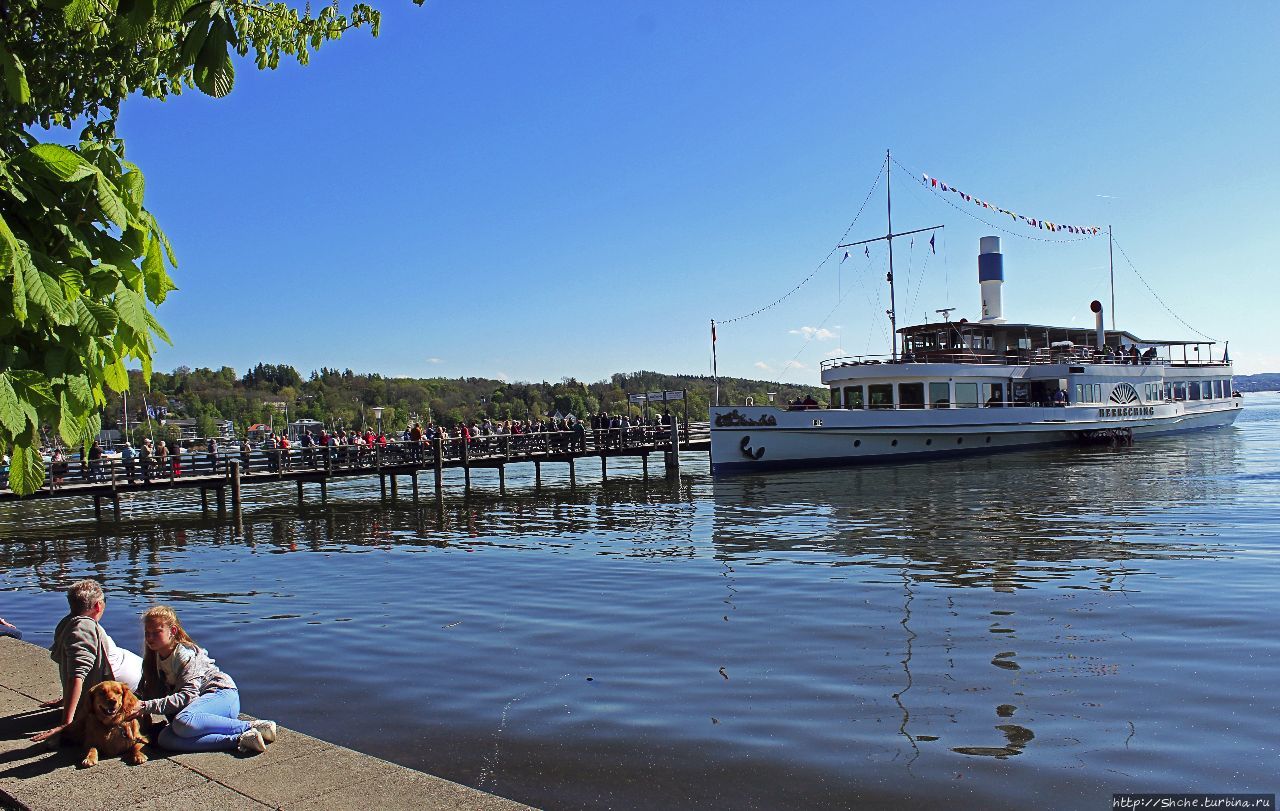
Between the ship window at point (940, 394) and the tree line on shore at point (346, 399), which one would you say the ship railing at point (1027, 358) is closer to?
the ship window at point (940, 394)

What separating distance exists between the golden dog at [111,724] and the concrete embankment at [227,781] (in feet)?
0.29

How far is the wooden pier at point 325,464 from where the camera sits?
28.8 meters

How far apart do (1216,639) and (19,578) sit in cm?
1915

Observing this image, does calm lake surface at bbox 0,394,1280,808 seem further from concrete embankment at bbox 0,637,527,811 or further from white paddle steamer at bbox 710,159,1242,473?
white paddle steamer at bbox 710,159,1242,473

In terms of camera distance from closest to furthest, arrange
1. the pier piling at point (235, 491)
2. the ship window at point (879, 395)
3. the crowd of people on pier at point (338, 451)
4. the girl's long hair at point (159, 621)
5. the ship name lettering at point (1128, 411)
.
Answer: the girl's long hair at point (159, 621), the pier piling at point (235, 491), the crowd of people on pier at point (338, 451), the ship window at point (879, 395), the ship name lettering at point (1128, 411)

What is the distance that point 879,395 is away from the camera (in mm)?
42219

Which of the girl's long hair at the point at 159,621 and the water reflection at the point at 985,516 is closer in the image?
the girl's long hair at the point at 159,621

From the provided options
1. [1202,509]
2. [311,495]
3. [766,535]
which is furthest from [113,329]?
[311,495]

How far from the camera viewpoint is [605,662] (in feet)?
31.9

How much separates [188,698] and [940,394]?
127 ft

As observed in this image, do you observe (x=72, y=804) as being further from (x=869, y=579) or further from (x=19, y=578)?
(x=19, y=578)

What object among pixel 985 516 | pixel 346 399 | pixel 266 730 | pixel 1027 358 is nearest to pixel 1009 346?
pixel 1027 358

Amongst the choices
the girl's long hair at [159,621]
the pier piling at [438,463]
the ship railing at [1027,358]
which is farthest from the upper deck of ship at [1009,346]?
the girl's long hair at [159,621]

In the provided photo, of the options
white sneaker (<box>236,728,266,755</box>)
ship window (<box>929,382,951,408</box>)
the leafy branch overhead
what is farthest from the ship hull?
the leafy branch overhead
